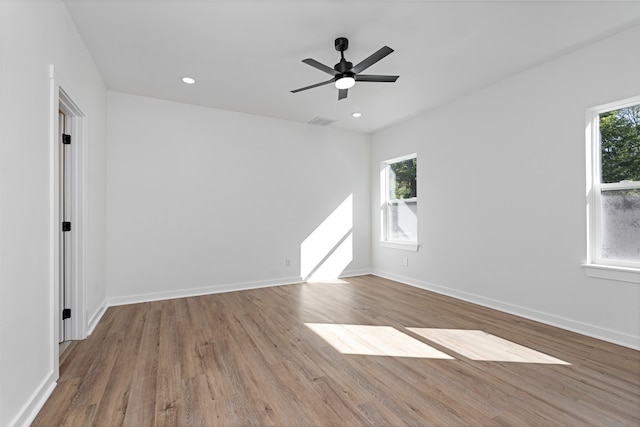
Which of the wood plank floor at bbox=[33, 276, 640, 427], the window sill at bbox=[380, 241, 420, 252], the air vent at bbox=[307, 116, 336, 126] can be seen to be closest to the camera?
the wood plank floor at bbox=[33, 276, 640, 427]

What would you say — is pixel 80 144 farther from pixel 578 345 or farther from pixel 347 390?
pixel 578 345

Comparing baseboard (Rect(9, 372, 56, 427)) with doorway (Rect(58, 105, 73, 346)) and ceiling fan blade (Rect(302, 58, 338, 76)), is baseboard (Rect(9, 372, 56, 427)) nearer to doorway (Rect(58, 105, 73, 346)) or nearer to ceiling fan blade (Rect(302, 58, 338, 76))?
doorway (Rect(58, 105, 73, 346))

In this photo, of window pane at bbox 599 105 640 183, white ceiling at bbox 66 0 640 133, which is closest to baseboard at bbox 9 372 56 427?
white ceiling at bbox 66 0 640 133

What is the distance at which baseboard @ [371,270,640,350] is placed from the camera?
8.77 feet

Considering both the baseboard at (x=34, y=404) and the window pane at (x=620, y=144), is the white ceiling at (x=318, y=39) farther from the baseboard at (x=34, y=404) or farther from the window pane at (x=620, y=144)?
the baseboard at (x=34, y=404)

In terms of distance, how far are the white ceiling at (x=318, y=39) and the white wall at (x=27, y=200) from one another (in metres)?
0.66

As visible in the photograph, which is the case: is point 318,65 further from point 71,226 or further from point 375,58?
point 71,226

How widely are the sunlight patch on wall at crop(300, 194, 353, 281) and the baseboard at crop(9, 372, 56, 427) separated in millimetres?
3608

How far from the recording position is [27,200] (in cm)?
174

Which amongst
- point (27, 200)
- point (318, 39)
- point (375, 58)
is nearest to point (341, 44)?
point (318, 39)

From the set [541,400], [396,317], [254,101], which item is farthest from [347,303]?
[254,101]

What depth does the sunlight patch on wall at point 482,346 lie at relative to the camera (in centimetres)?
242

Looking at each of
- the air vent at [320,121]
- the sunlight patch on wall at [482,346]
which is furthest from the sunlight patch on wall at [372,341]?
the air vent at [320,121]

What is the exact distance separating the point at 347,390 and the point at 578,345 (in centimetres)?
224
